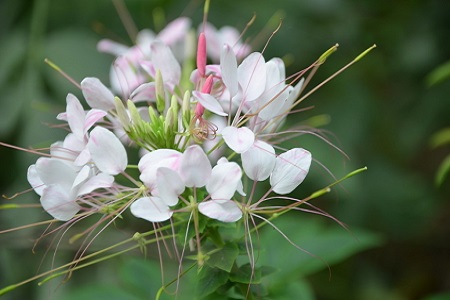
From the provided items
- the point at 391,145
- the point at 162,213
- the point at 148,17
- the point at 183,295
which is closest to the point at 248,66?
the point at 162,213

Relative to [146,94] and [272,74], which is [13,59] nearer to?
[146,94]

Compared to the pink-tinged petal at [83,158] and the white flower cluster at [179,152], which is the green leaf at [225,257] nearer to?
the white flower cluster at [179,152]

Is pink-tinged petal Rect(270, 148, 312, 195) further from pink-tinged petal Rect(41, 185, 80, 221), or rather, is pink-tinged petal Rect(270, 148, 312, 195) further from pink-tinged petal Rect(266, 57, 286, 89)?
pink-tinged petal Rect(41, 185, 80, 221)

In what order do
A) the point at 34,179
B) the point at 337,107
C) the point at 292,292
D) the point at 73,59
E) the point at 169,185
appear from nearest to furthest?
the point at 169,185, the point at 34,179, the point at 292,292, the point at 73,59, the point at 337,107

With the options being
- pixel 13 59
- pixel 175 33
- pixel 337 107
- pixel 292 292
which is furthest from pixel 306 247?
pixel 13 59

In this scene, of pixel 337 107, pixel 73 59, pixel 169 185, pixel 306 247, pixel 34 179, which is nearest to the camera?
pixel 169 185
